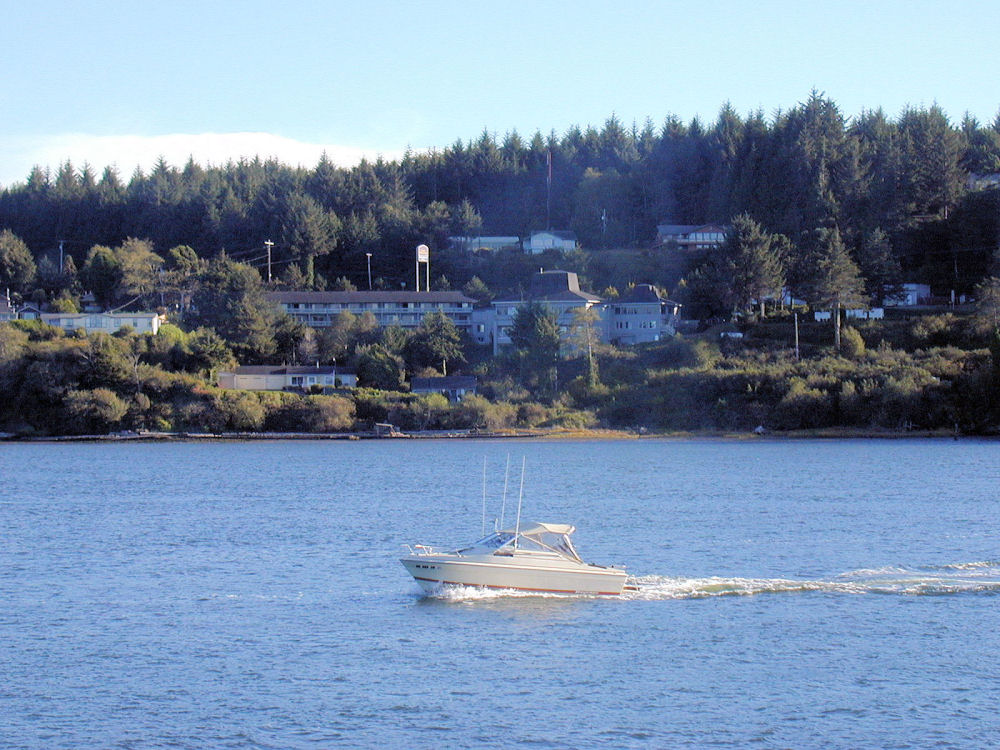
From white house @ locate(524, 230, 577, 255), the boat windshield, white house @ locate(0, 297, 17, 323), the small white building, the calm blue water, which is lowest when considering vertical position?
the calm blue water

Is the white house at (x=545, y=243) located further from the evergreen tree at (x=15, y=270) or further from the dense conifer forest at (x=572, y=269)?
the evergreen tree at (x=15, y=270)

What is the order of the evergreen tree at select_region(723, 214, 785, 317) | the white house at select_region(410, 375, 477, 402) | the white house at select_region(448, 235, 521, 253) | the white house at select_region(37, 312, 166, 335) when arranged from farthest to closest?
1. the white house at select_region(448, 235, 521, 253)
2. the white house at select_region(37, 312, 166, 335)
3. the evergreen tree at select_region(723, 214, 785, 317)
4. the white house at select_region(410, 375, 477, 402)

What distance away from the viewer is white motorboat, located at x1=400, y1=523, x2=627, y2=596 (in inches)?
998

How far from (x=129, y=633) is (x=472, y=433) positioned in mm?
58673

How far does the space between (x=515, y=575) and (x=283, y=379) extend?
214 ft

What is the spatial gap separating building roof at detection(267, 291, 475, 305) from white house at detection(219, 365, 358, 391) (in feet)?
42.5

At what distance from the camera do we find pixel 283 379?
88375 mm

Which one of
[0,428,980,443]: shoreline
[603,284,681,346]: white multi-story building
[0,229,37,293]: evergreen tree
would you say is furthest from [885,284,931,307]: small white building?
[0,229,37,293]: evergreen tree

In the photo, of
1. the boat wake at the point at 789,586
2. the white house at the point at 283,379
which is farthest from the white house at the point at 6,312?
the boat wake at the point at 789,586

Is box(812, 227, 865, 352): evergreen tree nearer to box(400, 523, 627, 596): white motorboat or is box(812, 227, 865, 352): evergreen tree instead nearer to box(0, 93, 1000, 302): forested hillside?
box(0, 93, 1000, 302): forested hillside

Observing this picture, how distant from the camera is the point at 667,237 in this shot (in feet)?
385

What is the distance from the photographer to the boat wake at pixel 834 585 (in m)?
26.6

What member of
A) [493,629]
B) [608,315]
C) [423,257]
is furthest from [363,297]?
[493,629]

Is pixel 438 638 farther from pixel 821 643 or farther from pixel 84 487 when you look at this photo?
pixel 84 487
